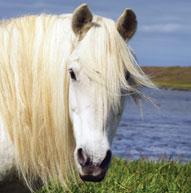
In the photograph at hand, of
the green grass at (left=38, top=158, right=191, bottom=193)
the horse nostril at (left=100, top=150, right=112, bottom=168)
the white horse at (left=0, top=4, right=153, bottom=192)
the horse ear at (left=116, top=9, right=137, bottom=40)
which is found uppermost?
the horse ear at (left=116, top=9, right=137, bottom=40)

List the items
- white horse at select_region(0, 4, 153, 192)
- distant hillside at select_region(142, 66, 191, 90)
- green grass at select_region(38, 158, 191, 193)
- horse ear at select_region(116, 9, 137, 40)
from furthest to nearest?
distant hillside at select_region(142, 66, 191, 90) → green grass at select_region(38, 158, 191, 193) → horse ear at select_region(116, 9, 137, 40) → white horse at select_region(0, 4, 153, 192)

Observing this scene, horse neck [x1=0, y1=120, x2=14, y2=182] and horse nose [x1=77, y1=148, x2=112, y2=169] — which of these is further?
horse neck [x1=0, y1=120, x2=14, y2=182]

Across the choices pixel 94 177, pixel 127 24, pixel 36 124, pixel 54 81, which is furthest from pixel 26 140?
pixel 127 24

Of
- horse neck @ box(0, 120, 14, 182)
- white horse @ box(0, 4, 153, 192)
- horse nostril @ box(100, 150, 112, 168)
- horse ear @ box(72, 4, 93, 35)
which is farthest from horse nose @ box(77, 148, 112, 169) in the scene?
horse ear @ box(72, 4, 93, 35)

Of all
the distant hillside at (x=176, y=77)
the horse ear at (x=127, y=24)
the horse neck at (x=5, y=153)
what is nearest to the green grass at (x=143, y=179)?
the horse neck at (x=5, y=153)

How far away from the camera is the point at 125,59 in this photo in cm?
454

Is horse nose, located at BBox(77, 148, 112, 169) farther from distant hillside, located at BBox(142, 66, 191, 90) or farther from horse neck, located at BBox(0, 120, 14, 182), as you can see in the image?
distant hillside, located at BBox(142, 66, 191, 90)

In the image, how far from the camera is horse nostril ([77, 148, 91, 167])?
13.4 feet

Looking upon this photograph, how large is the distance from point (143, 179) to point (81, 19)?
501 cm

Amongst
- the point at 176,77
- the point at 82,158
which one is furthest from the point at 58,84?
the point at 176,77

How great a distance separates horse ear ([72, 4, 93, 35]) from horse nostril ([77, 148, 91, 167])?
96 centimetres

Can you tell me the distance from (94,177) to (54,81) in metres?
0.88

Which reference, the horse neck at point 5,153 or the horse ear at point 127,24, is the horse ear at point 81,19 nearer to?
the horse ear at point 127,24

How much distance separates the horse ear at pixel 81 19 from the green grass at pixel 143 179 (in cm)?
348
